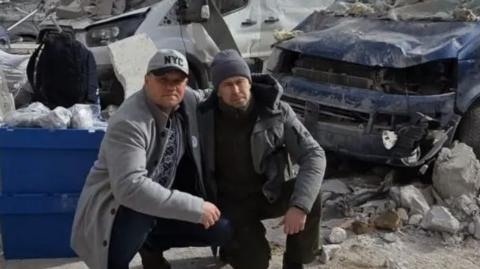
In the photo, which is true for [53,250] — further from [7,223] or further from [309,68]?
[309,68]

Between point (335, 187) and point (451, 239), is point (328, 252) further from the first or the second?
point (335, 187)

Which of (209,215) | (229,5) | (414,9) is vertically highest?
(414,9)

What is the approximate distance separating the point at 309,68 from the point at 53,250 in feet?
8.76

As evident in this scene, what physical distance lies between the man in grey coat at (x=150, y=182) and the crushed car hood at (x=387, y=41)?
2184 mm

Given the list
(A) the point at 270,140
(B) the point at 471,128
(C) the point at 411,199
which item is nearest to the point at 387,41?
(B) the point at 471,128

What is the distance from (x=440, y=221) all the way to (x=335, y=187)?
3.08 feet

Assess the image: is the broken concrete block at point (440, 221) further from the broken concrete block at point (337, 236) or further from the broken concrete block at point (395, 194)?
the broken concrete block at point (337, 236)

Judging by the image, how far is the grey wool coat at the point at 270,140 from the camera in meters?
3.39

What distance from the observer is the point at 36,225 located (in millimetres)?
3881

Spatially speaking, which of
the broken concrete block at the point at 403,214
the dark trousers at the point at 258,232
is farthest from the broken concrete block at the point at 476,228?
the dark trousers at the point at 258,232

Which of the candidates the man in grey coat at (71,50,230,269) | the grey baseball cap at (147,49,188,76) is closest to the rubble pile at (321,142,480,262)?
the man in grey coat at (71,50,230,269)

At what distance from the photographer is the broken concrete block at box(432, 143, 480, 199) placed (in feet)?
15.5

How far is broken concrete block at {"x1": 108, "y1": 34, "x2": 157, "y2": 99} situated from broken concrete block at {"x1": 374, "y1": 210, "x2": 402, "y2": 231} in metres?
2.65

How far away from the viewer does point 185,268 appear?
3.92 meters
